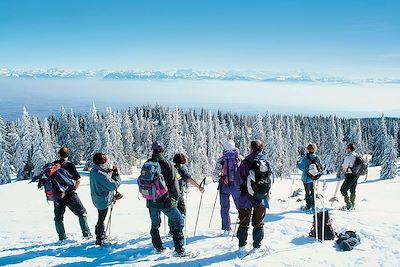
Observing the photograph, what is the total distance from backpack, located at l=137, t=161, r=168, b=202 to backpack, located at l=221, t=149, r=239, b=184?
6.97ft

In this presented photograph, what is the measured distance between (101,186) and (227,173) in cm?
320

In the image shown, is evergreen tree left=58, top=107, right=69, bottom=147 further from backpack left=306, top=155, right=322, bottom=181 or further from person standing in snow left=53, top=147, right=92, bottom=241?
backpack left=306, top=155, right=322, bottom=181

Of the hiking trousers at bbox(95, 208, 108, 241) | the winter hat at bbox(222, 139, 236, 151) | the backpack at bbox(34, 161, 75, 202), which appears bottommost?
the hiking trousers at bbox(95, 208, 108, 241)

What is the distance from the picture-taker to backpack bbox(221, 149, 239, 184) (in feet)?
27.8

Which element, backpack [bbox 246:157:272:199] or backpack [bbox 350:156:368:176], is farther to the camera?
backpack [bbox 350:156:368:176]

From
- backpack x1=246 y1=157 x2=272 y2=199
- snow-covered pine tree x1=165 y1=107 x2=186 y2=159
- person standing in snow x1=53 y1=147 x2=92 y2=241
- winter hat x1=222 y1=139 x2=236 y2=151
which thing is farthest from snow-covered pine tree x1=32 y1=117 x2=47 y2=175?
backpack x1=246 y1=157 x2=272 y2=199

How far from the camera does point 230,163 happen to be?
8.55 meters

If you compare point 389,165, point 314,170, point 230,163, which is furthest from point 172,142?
point 230,163

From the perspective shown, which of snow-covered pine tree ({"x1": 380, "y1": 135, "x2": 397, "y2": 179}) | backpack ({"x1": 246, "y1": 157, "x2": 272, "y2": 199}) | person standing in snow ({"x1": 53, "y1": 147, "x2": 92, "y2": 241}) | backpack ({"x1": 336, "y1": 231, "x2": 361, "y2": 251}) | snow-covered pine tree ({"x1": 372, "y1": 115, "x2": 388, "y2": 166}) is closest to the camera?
backpack ({"x1": 246, "y1": 157, "x2": 272, "y2": 199})

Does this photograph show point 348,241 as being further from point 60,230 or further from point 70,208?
point 60,230

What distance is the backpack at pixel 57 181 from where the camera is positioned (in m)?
8.39

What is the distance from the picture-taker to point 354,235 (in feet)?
26.2

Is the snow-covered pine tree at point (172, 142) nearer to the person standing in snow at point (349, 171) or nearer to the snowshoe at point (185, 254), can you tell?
the person standing in snow at point (349, 171)

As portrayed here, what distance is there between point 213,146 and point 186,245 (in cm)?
7140
